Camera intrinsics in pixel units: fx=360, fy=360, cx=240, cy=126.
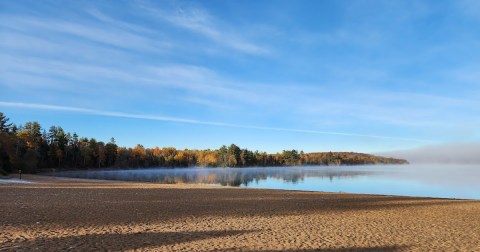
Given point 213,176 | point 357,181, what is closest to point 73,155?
point 213,176

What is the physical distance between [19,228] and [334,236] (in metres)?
10.5

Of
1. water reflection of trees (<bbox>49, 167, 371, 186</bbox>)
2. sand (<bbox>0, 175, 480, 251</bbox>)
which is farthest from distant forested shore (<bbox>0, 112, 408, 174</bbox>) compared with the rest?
sand (<bbox>0, 175, 480, 251</bbox>)

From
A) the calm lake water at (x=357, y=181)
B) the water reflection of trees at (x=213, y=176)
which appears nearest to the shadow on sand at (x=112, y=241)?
the calm lake water at (x=357, y=181)

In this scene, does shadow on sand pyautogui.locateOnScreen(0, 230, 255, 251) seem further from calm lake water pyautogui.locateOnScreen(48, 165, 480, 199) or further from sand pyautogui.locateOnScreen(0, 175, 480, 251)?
calm lake water pyautogui.locateOnScreen(48, 165, 480, 199)

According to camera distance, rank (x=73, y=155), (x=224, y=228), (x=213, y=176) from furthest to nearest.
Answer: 1. (x=73, y=155)
2. (x=213, y=176)
3. (x=224, y=228)

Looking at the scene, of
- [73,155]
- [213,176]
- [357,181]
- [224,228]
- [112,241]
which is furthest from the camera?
[73,155]

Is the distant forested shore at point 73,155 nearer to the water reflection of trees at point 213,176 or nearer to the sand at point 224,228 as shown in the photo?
the water reflection of trees at point 213,176

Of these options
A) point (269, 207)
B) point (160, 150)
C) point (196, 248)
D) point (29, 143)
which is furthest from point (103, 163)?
point (196, 248)

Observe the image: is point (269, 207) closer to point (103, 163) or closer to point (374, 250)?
point (374, 250)

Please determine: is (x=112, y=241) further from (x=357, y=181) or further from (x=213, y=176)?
(x=213, y=176)

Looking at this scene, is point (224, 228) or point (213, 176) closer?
point (224, 228)

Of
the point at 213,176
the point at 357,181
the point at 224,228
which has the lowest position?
the point at 213,176

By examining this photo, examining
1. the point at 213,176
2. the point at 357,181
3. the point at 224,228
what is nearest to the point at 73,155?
the point at 213,176

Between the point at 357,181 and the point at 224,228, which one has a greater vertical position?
the point at 224,228
